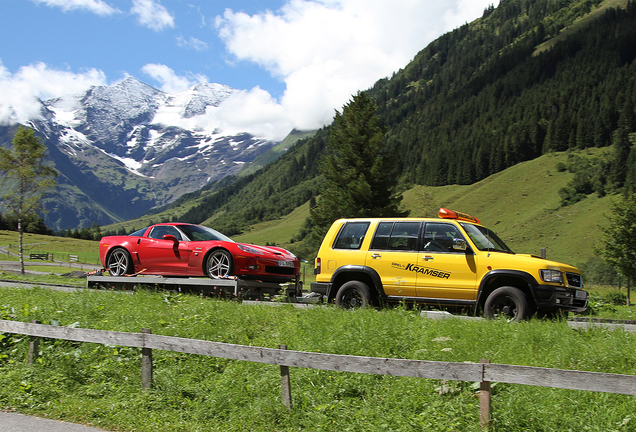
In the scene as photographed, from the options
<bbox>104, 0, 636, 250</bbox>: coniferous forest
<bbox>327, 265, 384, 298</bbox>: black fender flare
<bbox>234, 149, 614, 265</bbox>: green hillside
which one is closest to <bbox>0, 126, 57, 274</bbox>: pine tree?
<bbox>327, 265, 384, 298</bbox>: black fender flare

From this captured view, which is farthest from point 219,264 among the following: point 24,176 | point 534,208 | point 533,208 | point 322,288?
point 533,208

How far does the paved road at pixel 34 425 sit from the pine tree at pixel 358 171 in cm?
2954

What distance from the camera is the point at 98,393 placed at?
6.69m

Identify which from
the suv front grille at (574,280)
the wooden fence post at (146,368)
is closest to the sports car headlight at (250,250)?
the wooden fence post at (146,368)

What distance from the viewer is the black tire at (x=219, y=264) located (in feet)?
33.4

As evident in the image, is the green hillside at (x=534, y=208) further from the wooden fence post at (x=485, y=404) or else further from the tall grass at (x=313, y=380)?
the wooden fence post at (x=485, y=404)

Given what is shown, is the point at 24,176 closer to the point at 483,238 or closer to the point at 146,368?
the point at 146,368

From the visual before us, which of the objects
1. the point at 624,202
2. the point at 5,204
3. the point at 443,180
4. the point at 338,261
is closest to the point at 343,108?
the point at 624,202

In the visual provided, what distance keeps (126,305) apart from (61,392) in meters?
2.71

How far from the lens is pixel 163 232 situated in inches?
451

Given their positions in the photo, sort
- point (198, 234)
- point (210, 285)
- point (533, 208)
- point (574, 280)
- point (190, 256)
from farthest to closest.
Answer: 1. point (533, 208)
2. point (198, 234)
3. point (190, 256)
4. point (210, 285)
5. point (574, 280)

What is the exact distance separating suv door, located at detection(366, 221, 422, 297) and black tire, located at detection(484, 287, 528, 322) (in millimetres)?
1366

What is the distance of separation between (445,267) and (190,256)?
561 centimetres

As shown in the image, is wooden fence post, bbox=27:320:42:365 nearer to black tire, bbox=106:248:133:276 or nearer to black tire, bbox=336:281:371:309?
black tire, bbox=106:248:133:276
